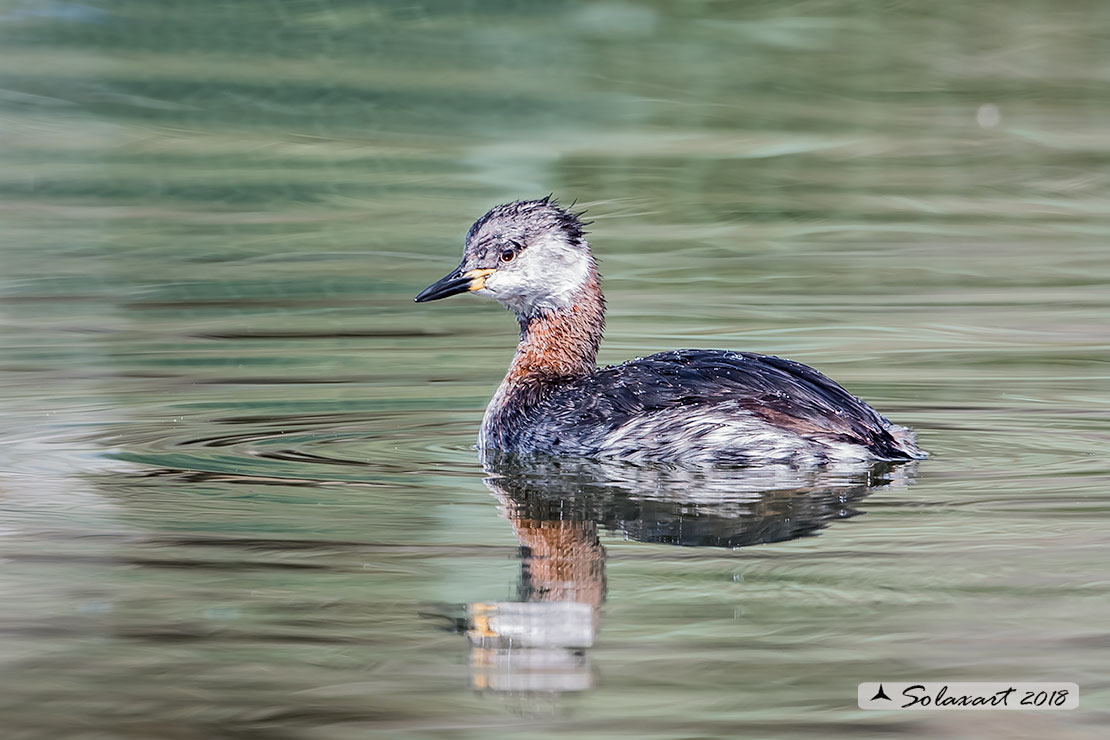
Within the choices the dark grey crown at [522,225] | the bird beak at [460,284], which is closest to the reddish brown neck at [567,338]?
the dark grey crown at [522,225]

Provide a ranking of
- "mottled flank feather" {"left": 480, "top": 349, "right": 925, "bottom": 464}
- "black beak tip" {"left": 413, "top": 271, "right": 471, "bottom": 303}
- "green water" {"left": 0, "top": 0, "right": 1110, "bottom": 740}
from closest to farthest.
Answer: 1. "green water" {"left": 0, "top": 0, "right": 1110, "bottom": 740}
2. "mottled flank feather" {"left": 480, "top": 349, "right": 925, "bottom": 464}
3. "black beak tip" {"left": 413, "top": 271, "right": 471, "bottom": 303}

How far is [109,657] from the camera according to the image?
4.86 m

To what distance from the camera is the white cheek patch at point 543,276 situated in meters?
8.04

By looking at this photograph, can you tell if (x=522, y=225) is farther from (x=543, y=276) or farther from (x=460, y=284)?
(x=460, y=284)

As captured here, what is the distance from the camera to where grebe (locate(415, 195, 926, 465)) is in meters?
6.98

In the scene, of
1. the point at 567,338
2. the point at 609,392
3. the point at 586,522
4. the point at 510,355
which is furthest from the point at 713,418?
the point at 510,355

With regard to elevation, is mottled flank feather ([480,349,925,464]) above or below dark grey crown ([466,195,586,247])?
below

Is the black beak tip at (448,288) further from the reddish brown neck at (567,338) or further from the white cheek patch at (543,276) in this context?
the reddish brown neck at (567,338)

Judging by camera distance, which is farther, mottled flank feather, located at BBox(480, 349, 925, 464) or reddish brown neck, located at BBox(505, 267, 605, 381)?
reddish brown neck, located at BBox(505, 267, 605, 381)

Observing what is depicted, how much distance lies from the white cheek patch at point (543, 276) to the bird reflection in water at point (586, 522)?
2.96 feet

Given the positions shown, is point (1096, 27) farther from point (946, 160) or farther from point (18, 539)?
point (18, 539)

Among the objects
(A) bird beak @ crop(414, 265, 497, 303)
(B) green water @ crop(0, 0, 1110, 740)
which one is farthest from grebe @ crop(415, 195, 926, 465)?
(B) green water @ crop(0, 0, 1110, 740)

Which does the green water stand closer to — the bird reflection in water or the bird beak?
the bird reflection in water

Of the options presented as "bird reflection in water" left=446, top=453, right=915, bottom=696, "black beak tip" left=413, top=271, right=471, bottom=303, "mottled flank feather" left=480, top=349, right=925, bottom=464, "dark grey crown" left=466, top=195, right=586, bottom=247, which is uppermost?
"dark grey crown" left=466, top=195, right=586, bottom=247
